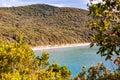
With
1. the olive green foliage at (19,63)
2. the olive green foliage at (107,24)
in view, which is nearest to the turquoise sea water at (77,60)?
the olive green foliage at (19,63)

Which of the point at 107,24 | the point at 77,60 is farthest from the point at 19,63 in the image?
the point at 77,60

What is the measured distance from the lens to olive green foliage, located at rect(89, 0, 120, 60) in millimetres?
10578

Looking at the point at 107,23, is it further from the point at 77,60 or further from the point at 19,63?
the point at 77,60

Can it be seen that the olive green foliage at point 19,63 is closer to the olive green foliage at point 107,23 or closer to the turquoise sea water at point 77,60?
the olive green foliage at point 107,23

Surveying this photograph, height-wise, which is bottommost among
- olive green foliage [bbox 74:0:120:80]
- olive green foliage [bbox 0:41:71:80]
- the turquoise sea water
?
the turquoise sea water

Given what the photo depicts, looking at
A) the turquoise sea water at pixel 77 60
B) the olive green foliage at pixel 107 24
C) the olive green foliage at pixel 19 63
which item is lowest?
the turquoise sea water at pixel 77 60

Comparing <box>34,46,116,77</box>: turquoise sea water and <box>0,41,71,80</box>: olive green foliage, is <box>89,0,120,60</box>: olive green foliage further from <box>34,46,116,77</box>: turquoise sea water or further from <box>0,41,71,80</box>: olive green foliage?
<box>34,46,116,77</box>: turquoise sea water

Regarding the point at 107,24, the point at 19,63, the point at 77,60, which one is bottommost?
the point at 77,60

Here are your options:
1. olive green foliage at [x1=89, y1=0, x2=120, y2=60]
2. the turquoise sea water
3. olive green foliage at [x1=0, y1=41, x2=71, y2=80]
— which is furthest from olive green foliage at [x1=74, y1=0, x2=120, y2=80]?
the turquoise sea water

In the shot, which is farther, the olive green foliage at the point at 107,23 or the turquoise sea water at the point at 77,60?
the turquoise sea water at the point at 77,60

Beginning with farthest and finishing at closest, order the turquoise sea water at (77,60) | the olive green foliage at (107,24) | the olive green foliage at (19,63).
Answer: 1. the turquoise sea water at (77,60)
2. the olive green foliage at (19,63)
3. the olive green foliage at (107,24)

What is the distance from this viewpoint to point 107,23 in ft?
35.1

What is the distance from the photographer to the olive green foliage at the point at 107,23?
1058cm

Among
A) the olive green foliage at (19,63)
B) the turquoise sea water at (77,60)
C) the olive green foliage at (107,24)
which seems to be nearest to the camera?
Answer: the olive green foliage at (107,24)
